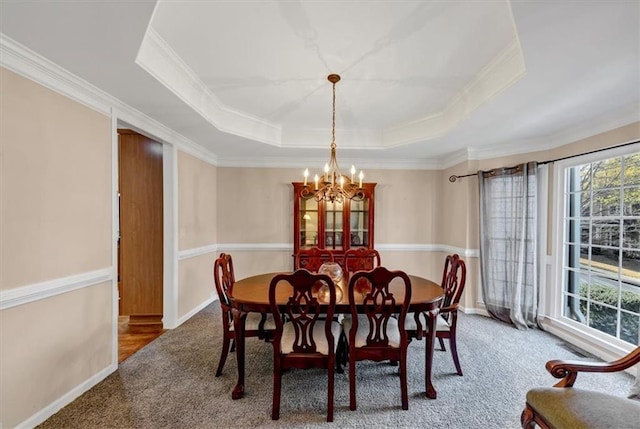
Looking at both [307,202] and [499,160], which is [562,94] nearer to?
[499,160]

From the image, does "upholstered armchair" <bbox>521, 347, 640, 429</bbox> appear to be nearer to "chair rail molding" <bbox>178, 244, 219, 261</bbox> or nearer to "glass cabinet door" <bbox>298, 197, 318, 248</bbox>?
"glass cabinet door" <bbox>298, 197, 318, 248</bbox>

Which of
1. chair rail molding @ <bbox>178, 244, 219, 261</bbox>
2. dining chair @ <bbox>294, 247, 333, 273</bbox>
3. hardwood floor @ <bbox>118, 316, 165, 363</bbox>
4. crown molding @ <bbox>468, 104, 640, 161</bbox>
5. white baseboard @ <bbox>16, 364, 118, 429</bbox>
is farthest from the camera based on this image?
dining chair @ <bbox>294, 247, 333, 273</bbox>

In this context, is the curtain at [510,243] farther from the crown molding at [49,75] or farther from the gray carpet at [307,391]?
the crown molding at [49,75]

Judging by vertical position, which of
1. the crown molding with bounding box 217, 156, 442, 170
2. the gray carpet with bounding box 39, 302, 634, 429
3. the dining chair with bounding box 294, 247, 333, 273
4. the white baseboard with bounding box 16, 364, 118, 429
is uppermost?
the crown molding with bounding box 217, 156, 442, 170

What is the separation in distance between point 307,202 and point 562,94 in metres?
3.16

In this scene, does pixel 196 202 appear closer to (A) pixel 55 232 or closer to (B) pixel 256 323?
(A) pixel 55 232

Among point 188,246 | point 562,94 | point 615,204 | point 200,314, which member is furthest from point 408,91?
point 200,314

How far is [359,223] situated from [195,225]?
240cm

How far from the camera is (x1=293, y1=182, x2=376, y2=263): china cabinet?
440 cm

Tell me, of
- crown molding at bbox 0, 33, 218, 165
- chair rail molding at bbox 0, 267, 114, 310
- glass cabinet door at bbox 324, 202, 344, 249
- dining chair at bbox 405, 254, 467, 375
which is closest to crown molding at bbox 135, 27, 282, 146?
crown molding at bbox 0, 33, 218, 165

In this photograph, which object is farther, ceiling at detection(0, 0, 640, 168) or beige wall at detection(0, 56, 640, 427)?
beige wall at detection(0, 56, 640, 427)

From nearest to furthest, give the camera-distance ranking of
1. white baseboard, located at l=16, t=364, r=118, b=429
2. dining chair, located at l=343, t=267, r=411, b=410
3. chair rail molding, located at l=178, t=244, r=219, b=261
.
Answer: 1. white baseboard, located at l=16, t=364, r=118, b=429
2. dining chair, located at l=343, t=267, r=411, b=410
3. chair rail molding, located at l=178, t=244, r=219, b=261

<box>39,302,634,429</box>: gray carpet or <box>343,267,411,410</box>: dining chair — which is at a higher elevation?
<box>343,267,411,410</box>: dining chair

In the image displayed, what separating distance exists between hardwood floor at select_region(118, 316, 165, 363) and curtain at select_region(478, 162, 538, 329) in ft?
13.3
